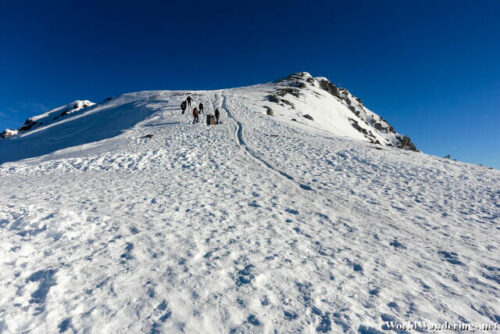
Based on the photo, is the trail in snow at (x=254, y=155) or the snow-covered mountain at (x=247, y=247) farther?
the trail in snow at (x=254, y=155)

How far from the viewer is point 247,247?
5961 millimetres

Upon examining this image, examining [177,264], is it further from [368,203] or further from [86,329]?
[368,203]

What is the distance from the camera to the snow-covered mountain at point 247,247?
3977 millimetres

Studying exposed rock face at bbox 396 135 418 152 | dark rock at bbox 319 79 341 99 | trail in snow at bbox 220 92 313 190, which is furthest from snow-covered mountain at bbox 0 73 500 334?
dark rock at bbox 319 79 341 99

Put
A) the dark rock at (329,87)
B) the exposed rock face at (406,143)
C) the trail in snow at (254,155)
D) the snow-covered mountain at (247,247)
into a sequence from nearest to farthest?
the snow-covered mountain at (247,247) → the trail in snow at (254,155) → the exposed rock face at (406,143) → the dark rock at (329,87)

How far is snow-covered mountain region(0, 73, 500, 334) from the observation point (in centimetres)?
398

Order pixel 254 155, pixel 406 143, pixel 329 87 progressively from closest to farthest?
pixel 254 155 → pixel 406 143 → pixel 329 87

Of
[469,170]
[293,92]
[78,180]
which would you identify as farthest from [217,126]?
[293,92]

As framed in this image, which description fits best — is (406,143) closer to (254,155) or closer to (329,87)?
(329,87)

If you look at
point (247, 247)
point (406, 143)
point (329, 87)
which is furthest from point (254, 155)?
point (406, 143)

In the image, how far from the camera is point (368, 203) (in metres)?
9.12

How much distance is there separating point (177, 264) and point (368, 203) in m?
7.49

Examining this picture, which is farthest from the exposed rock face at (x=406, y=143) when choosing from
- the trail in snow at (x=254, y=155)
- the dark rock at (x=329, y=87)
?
the trail in snow at (x=254, y=155)

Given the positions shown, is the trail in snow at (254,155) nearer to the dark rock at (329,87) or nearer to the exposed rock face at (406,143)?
the dark rock at (329,87)
